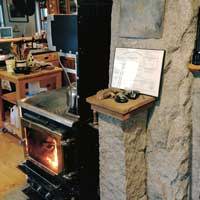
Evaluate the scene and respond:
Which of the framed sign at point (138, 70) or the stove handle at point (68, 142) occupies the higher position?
the framed sign at point (138, 70)

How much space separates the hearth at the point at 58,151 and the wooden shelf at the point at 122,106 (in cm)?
29

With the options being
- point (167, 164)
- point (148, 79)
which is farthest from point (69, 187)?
point (148, 79)

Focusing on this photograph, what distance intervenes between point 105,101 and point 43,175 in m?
0.84

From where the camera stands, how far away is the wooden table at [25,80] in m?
2.68

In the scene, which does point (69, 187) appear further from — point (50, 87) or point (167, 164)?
point (50, 87)

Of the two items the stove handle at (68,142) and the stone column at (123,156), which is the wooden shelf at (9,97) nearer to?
the stove handle at (68,142)

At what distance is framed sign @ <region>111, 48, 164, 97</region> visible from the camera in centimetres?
138

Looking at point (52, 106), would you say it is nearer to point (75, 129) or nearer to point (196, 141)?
point (75, 129)

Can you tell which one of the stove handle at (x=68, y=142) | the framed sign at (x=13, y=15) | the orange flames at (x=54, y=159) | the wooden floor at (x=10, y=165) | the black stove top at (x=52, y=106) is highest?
the framed sign at (x=13, y=15)

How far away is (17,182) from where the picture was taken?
7.51ft

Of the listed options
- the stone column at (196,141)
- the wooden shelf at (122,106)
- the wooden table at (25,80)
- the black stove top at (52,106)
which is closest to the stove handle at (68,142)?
the black stove top at (52,106)

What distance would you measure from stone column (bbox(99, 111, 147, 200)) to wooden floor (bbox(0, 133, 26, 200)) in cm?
99

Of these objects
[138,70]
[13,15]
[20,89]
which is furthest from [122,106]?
[13,15]

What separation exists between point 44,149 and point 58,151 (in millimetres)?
217
